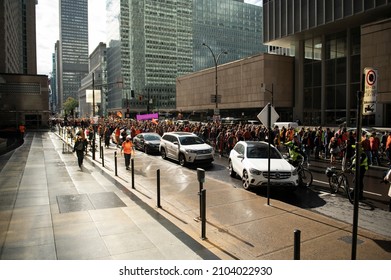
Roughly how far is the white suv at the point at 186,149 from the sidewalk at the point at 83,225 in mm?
4870

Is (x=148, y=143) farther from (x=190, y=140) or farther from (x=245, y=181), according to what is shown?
(x=245, y=181)

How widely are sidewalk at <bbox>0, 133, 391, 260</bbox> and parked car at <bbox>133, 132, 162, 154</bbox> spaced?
9383 mm

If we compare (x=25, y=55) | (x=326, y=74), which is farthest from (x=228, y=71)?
(x=25, y=55)

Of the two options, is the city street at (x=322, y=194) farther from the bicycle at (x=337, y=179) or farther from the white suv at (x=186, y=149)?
the white suv at (x=186, y=149)

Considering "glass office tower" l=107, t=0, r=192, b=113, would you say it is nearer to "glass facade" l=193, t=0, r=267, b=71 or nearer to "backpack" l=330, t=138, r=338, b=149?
"glass facade" l=193, t=0, r=267, b=71

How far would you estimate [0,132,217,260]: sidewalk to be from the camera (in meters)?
5.77

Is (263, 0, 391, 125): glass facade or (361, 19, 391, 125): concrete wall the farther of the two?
(263, 0, 391, 125): glass facade

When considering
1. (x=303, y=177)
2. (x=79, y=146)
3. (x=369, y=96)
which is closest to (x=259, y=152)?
(x=303, y=177)

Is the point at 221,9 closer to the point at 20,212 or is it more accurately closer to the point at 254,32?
the point at 254,32

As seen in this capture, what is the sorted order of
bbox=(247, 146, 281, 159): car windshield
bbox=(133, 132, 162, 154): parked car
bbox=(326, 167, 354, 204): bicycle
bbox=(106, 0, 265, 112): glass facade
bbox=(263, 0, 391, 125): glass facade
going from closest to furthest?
bbox=(326, 167, 354, 204): bicycle, bbox=(247, 146, 281, 159): car windshield, bbox=(133, 132, 162, 154): parked car, bbox=(263, 0, 391, 125): glass facade, bbox=(106, 0, 265, 112): glass facade

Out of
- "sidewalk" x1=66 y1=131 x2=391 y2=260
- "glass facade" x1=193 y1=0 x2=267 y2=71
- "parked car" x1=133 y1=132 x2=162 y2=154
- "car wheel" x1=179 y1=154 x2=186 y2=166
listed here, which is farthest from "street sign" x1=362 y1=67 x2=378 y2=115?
"glass facade" x1=193 y1=0 x2=267 y2=71

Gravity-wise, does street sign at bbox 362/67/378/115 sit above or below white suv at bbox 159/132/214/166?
above

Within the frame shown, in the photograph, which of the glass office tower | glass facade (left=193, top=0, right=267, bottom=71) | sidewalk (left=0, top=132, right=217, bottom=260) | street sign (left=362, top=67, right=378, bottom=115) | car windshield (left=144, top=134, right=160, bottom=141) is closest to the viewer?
street sign (left=362, top=67, right=378, bottom=115)
